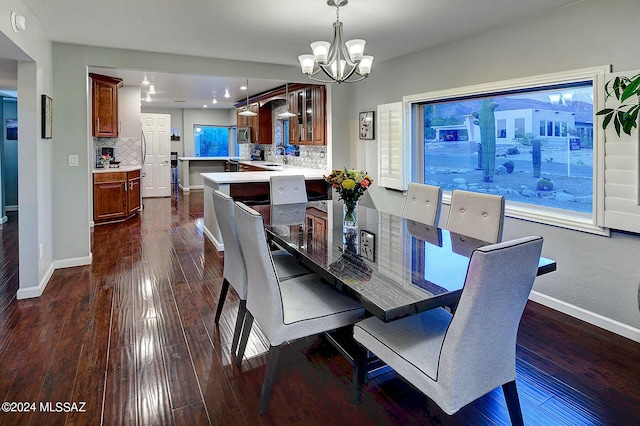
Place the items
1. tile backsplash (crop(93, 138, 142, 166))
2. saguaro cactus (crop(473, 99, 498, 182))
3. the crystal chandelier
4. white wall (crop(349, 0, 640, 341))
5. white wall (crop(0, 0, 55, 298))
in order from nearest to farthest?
white wall (crop(349, 0, 640, 341)) < the crystal chandelier < white wall (crop(0, 0, 55, 298)) < saguaro cactus (crop(473, 99, 498, 182)) < tile backsplash (crop(93, 138, 142, 166))

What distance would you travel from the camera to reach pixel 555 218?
3.18 meters

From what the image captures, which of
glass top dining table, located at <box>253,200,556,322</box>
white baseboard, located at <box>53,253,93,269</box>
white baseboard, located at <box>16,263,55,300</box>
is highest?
glass top dining table, located at <box>253,200,556,322</box>

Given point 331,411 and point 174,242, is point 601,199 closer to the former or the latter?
point 331,411

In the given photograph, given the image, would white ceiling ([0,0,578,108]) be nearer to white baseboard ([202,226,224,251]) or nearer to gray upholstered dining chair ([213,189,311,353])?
gray upholstered dining chair ([213,189,311,353])

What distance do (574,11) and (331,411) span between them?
3.23m

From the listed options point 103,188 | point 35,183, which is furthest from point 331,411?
point 103,188

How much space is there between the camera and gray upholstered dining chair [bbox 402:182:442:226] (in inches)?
132

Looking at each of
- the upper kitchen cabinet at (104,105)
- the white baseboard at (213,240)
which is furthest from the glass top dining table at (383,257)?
the upper kitchen cabinet at (104,105)

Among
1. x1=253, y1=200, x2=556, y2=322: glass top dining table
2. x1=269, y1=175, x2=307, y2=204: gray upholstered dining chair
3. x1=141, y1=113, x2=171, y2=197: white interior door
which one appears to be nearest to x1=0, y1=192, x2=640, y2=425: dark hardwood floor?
x1=253, y1=200, x2=556, y2=322: glass top dining table

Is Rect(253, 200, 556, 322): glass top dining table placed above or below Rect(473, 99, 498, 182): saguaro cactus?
below

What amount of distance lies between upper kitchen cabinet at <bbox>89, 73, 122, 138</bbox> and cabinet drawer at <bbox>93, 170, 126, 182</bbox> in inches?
25.7

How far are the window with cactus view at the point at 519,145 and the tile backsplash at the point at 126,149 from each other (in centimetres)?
556

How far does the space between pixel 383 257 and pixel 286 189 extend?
2.25m

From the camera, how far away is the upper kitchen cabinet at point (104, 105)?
6363 mm
